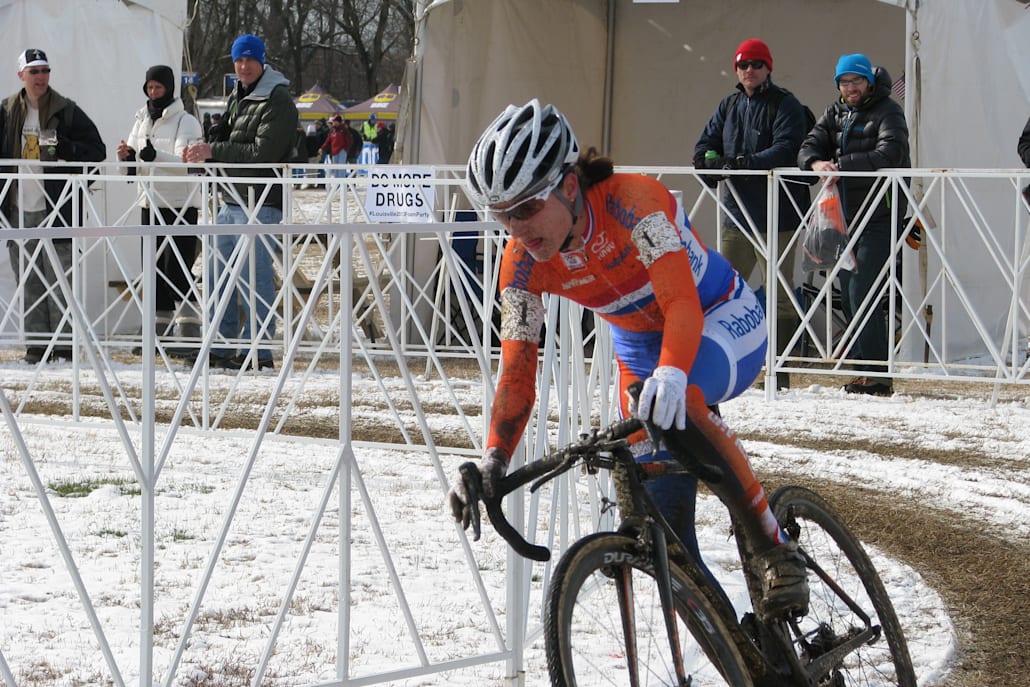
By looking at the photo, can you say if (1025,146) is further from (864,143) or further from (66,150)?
(66,150)

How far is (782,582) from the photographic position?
347cm

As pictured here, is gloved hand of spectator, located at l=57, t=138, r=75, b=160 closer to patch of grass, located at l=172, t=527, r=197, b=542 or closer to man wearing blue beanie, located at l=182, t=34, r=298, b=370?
man wearing blue beanie, located at l=182, t=34, r=298, b=370

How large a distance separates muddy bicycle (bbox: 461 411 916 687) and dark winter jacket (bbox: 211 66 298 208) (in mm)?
7037

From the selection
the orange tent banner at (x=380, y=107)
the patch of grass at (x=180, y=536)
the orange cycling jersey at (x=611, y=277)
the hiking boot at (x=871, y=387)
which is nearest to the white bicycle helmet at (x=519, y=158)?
the orange cycling jersey at (x=611, y=277)

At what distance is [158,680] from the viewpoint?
433cm

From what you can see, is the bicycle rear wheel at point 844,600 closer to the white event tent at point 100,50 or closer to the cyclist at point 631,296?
the cyclist at point 631,296

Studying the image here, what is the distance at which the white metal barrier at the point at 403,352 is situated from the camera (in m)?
4.16

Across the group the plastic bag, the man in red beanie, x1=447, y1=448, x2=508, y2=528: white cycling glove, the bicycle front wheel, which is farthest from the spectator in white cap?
x1=447, y1=448, x2=508, y2=528: white cycling glove

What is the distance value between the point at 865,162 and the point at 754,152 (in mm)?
796

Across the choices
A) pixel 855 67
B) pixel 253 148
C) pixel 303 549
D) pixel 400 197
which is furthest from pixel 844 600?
pixel 253 148

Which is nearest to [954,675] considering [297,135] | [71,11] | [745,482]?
[745,482]

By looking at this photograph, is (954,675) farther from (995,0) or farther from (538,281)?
(995,0)

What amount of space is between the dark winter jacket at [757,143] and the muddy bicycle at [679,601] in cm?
603

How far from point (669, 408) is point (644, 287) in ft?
2.14
